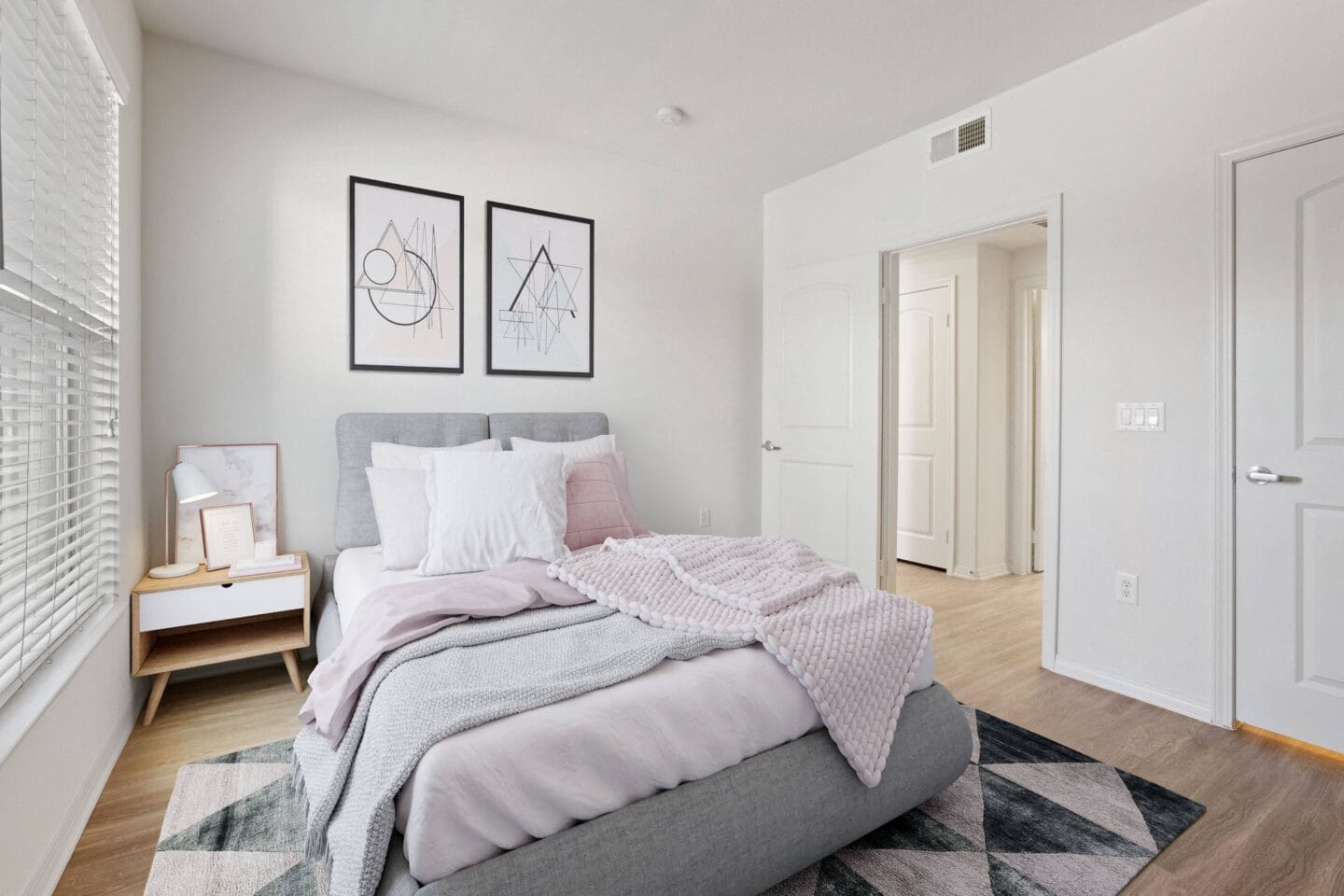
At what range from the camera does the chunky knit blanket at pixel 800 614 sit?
1.62m

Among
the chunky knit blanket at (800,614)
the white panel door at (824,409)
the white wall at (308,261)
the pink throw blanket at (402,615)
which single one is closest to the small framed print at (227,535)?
the white wall at (308,261)

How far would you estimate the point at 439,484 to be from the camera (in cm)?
246

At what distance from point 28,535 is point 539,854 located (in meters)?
1.42

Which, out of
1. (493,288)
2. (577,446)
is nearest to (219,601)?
(577,446)

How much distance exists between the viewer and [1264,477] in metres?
2.30

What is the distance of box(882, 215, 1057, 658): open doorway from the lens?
4684 millimetres

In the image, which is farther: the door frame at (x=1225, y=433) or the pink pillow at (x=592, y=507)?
the pink pillow at (x=592, y=507)

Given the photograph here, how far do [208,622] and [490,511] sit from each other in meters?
1.17

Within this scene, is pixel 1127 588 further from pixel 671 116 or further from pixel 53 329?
pixel 53 329

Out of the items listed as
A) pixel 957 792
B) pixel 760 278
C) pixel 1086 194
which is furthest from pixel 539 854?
pixel 760 278

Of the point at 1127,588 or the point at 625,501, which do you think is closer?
the point at 1127,588

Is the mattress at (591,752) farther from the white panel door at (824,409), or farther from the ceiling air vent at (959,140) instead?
the ceiling air vent at (959,140)

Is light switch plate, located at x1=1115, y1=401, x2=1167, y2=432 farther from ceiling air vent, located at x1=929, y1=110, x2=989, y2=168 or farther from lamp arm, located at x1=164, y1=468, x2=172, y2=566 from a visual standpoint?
lamp arm, located at x1=164, y1=468, x2=172, y2=566

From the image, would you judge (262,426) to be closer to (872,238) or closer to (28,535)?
(28,535)
